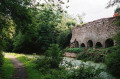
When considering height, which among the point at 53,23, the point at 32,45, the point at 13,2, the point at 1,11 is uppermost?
the point at 53,23

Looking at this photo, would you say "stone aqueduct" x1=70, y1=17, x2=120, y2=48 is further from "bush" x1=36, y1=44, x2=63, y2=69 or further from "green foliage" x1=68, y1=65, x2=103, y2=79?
"green foliage" x1=68, y1=65, x2=103, y2=79

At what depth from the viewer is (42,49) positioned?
31.0 meters

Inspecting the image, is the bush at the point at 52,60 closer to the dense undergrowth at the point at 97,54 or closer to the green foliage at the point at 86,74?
the green foliage at the point at 86,74

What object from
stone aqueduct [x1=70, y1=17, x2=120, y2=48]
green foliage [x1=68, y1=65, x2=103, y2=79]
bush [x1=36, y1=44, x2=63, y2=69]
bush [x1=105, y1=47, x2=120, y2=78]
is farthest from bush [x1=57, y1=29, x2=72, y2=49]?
green foliage [x1=68, y1=65, x2=103, y2=79]

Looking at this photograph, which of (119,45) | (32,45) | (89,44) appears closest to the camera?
(119,45)

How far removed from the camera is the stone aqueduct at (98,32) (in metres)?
18.4

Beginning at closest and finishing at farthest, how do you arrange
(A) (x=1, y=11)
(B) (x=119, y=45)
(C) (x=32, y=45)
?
(A) (x=1, y=11) → (B) (x=119, y=45) → (C) (x=32, y=45)

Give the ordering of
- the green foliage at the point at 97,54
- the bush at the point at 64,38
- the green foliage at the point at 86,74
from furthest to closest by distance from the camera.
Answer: the bush at the point at 64,38 < the green foliage at the point at 97,54 < the green foliage at the point at 86,74

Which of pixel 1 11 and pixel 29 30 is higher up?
pixel 1 11

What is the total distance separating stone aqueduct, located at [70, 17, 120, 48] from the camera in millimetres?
18425

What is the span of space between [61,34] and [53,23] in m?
3.53

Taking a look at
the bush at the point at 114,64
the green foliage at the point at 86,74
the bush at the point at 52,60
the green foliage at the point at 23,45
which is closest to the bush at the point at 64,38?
the green foliage at the point at 23,45

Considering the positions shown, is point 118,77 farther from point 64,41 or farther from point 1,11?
point 64,41

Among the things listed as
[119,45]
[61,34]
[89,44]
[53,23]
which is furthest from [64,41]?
[119,45]
